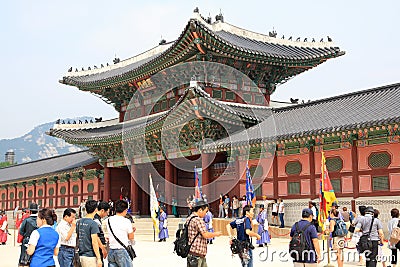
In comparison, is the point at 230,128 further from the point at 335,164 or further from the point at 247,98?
the point at 335,164

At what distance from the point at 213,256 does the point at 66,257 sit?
8.31 metres

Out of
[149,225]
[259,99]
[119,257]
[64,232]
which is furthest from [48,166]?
[119,257]

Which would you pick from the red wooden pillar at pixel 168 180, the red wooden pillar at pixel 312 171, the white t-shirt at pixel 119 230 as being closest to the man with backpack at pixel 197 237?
the white t-shirt at pixel 119 230

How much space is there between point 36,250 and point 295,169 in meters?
18.0

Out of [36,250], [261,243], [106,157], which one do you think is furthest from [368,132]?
[106,157]

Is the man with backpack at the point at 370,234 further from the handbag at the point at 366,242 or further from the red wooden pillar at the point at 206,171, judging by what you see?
the red wooden pillar at the point at 206,171

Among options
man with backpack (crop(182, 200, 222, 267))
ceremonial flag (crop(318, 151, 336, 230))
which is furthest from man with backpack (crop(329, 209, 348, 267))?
man with backpack (crop(182, 200, 222, 267))

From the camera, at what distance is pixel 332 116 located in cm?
2380


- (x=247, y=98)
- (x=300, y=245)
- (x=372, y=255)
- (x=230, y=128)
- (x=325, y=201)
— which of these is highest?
(x=247, y=98)

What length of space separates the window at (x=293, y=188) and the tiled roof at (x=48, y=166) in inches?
648

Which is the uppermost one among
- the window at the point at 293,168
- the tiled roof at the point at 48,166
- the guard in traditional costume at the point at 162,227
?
the tiled roof at the point at 48,166

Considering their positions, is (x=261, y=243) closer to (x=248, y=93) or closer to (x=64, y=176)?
(x=248, y=93)

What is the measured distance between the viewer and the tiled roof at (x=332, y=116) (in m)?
21.1

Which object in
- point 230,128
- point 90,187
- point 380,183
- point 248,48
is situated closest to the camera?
point 380,183
